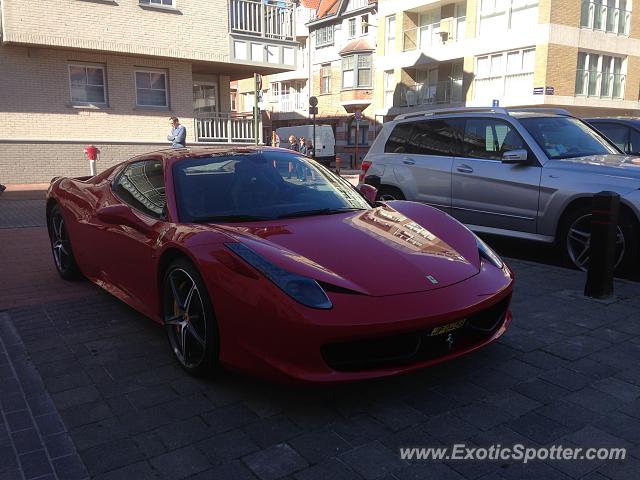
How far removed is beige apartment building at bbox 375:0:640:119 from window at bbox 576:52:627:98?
0.05m

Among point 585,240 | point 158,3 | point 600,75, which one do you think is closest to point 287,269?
point 585,240

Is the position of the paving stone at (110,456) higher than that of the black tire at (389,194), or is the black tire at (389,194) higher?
the black tire at (389,194)

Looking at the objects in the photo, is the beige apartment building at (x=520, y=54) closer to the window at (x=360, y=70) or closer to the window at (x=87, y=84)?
the window at (x=360, y=70)

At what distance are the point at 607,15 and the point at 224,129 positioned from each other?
21697 mm

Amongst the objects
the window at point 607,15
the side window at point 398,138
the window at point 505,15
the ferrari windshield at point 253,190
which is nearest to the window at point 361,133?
the window at point 505,15

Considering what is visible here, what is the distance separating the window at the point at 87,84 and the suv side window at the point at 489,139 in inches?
527

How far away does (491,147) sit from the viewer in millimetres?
6668

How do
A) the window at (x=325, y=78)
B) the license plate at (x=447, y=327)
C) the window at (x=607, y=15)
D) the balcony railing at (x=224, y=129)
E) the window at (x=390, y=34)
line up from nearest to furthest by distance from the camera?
the license plate at (x=447, y=327)
the balcony railing at (x=224, y=129)
the window at (x=607, y=15)
the window at (x=390, y=34)
the window at (x=325, y=78)

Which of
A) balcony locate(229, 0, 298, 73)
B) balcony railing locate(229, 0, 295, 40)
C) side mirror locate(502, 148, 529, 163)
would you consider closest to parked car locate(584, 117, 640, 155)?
side mirror locate(502, 148, 529, 163)

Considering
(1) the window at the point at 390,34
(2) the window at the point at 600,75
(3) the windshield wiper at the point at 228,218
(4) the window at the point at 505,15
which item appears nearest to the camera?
(3) the windshield wiper at the point at 228,218

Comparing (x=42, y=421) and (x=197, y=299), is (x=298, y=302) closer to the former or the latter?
(x=197, y=299)

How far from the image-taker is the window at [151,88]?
17.5 m

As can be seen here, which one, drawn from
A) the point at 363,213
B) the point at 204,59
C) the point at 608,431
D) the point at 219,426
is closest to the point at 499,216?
the point at 363,213

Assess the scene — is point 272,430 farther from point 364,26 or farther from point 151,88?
point 364,26
